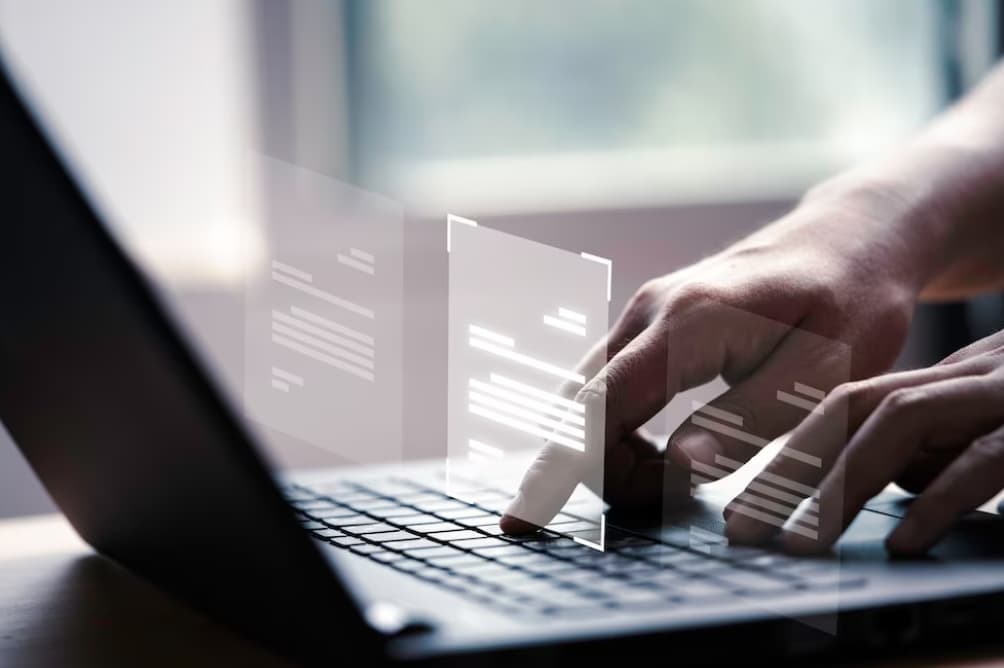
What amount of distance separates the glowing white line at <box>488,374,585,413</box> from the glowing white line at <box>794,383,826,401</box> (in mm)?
101

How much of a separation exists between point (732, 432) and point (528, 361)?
0.11 m

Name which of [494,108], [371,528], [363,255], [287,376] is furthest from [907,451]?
[494,108]

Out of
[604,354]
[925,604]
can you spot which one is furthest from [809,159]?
[925,604]

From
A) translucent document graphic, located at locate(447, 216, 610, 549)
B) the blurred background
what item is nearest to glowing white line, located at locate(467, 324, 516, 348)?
translucent document graphic, located at locate(447, 216, 610, 549)

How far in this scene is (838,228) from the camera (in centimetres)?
74

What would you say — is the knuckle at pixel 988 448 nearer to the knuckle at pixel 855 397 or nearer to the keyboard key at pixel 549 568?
the knuckle at pixel 855 397

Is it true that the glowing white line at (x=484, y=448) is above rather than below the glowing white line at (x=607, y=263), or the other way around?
below

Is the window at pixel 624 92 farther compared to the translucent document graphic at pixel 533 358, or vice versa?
the window at pixel 624 92

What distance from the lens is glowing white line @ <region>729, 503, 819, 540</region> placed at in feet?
1.57

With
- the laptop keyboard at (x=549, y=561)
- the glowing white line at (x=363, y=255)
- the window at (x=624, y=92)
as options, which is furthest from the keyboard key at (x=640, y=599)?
the window at (x=624, y=92)

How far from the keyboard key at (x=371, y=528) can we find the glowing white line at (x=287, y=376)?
0.12 metres

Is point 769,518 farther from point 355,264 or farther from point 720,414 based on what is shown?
point 355,264

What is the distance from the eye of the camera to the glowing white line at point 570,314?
0.57 m

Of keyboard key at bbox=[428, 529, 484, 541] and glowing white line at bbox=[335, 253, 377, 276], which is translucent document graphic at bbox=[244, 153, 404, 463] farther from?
keyboard key at bbox=[428, 529, 484, 541]
